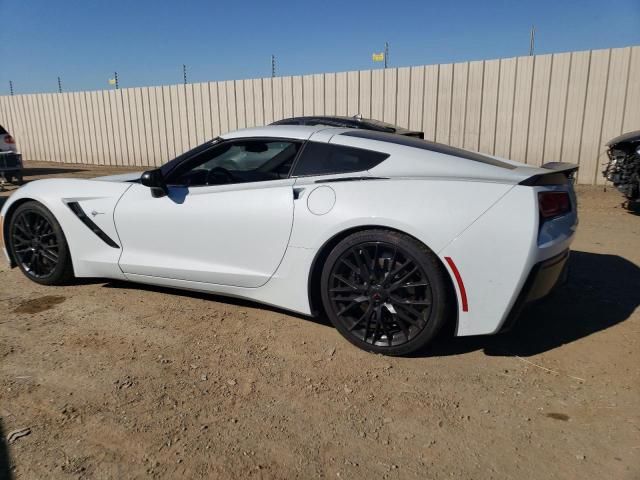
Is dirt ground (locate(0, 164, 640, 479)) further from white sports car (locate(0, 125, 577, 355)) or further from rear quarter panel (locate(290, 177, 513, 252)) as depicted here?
rear quarter panel (locate(290, 177, 513, 252))

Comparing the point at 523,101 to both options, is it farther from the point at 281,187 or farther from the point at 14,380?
the point at 14,380

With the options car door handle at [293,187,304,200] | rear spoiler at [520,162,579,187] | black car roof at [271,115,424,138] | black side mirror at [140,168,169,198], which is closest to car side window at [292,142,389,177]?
car door handle at [293,187,304,200]

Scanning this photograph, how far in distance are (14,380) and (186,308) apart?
127 centimetres

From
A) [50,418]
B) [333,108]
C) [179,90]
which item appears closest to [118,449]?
[50,418]

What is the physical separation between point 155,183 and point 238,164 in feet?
1.99

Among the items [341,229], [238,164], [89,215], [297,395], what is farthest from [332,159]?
[89,215]

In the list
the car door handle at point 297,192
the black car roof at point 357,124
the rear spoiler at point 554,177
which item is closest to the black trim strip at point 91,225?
the car door handle at point 297,192

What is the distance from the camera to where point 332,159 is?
3.30m

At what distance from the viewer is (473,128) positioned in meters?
10.3

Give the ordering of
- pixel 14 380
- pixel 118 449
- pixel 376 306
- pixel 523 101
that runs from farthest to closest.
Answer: pixel 523 101
pixel 376 306
pixel 14 380
pixel 118 449

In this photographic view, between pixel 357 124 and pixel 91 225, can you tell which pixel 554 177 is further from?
pixel 357 124

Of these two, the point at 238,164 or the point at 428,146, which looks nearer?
the point at 428,146

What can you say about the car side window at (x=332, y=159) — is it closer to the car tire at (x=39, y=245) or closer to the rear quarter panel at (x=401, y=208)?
the rear quarter panel at (x=401, y=208)

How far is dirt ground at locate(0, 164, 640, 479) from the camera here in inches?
85.7
